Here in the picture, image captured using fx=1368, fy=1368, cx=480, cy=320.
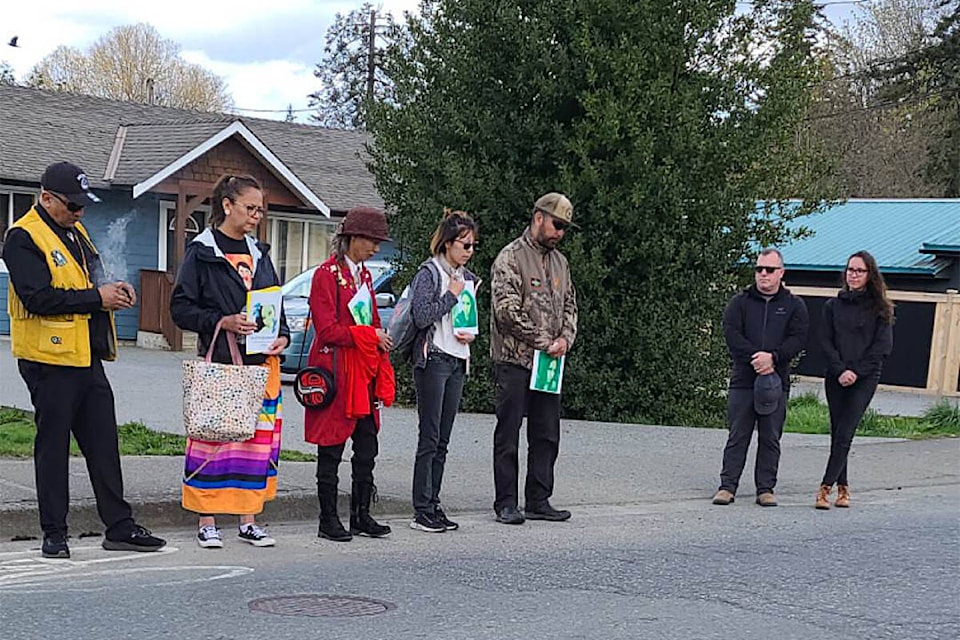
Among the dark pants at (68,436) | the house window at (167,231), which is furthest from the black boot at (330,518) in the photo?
the house window at (167,231)

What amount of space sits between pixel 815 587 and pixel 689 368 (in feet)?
27.7

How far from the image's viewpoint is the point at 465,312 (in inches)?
355

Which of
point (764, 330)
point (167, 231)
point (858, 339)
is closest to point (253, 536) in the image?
point (764, 330)

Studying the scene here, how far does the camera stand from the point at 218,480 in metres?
7.93

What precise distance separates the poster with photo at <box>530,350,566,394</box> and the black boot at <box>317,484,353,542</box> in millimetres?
1662

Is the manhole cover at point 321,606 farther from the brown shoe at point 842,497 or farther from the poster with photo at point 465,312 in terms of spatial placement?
the brown shoe at point 842,497

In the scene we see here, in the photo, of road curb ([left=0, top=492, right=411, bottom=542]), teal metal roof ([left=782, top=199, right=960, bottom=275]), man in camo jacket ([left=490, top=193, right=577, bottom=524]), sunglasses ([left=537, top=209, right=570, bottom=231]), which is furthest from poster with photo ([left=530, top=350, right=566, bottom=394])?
teal metal roof ([left=782, top=199, right=960, bottom=275])

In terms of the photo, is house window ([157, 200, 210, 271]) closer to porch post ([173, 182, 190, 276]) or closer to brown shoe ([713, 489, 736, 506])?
porch post ([173, 182, 190, 276])

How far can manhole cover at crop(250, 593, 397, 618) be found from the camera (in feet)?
21.3

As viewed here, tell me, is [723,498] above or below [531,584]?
below

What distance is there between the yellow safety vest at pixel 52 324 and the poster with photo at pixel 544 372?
10.3 ft

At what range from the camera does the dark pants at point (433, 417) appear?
8.91 metres

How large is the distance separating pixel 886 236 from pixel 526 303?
72.0 ft

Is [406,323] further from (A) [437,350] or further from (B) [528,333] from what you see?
(B) [528,333]
